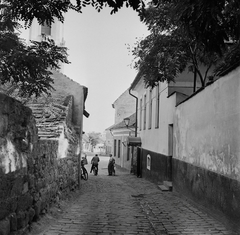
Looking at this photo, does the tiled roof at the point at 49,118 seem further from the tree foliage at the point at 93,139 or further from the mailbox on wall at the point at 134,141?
the tree foliage at the point at 93,139

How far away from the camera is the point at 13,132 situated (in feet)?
16.2

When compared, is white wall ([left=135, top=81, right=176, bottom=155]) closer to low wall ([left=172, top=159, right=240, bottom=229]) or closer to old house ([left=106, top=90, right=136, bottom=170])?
low wall ([left=172, top=159, right=240, bottom=229])

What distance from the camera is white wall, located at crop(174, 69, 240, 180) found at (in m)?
6.00

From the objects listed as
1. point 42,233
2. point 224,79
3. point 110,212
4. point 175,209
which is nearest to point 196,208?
point 175,209

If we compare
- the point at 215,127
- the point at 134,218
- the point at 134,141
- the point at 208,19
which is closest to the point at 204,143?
the point at 215,127

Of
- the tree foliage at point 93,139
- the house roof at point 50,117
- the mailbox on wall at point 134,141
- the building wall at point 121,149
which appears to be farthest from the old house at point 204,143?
the tree foliage at point 93,139

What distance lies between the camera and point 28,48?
6051mm

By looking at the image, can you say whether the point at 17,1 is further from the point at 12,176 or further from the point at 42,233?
the point at 42,233

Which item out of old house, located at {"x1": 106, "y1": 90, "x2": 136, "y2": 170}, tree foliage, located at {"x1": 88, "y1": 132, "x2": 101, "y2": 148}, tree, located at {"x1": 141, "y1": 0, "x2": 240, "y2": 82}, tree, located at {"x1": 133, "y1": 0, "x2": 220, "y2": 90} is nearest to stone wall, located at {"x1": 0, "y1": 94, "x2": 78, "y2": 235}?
tree, located at {"x1": 141, "y1": 0, "x2": 240, "y2": 82}

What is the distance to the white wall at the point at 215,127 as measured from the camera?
600cm

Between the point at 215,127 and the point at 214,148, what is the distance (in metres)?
0.46

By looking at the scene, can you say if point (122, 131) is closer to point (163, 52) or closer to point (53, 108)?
point (53, 108)

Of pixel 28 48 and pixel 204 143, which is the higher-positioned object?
pixel 28 48

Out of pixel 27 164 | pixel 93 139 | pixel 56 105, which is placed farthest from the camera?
pixel 93 139
